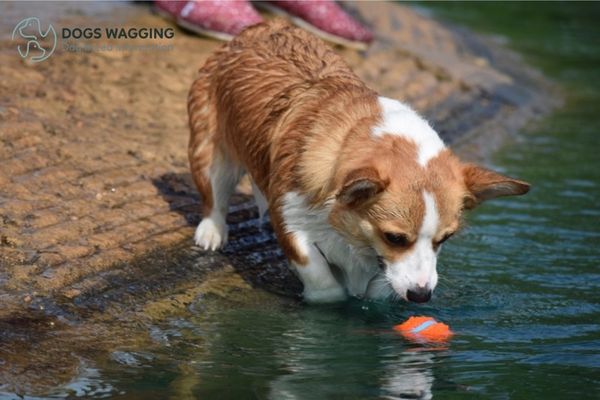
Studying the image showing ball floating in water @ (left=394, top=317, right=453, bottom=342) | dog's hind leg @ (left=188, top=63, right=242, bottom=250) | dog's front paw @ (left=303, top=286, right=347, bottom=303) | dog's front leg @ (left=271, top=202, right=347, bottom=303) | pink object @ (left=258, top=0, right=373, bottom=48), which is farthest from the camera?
pink object @ (left=258, top=0, right=373, bottom=48)

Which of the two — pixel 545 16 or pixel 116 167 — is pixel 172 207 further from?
pixel 545 16

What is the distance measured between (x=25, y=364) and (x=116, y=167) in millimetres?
3233

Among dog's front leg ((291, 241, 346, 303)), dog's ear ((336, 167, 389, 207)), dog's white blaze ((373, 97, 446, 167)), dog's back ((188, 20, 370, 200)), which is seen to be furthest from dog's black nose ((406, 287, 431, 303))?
dog's back ((188, 20, 370, 200))

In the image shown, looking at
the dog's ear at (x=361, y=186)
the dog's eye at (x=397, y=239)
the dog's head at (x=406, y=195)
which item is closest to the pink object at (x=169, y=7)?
the dog's head at (x=406, y=195)

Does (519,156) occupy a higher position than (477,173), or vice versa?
(477,173)

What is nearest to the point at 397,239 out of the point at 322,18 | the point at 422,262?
the point at 422,262

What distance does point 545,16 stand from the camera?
19.2m

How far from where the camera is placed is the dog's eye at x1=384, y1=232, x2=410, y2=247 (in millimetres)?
6211

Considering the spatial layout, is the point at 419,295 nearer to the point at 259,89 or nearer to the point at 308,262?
the point at 308,262

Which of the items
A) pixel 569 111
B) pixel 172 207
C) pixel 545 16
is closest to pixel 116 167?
pixel 172 207

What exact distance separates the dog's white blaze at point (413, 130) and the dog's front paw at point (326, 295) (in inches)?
43.1

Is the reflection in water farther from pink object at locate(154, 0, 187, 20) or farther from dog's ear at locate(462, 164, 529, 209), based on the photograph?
pink object at locate(154, 0, 187, 20)

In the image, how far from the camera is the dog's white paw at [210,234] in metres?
7.90

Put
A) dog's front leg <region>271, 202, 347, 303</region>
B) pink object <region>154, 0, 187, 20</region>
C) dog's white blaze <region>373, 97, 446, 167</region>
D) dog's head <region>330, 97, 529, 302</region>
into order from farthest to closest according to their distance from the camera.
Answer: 1. pink object <region>154, 0, 187, 20</region>
2. dog's front leg <region>271, 202, 347, 303</region>
3. dog's white blaze <region>373, 97, 446, 167</region>
4. dog's head <region>330, 97, 529, 302</region>
